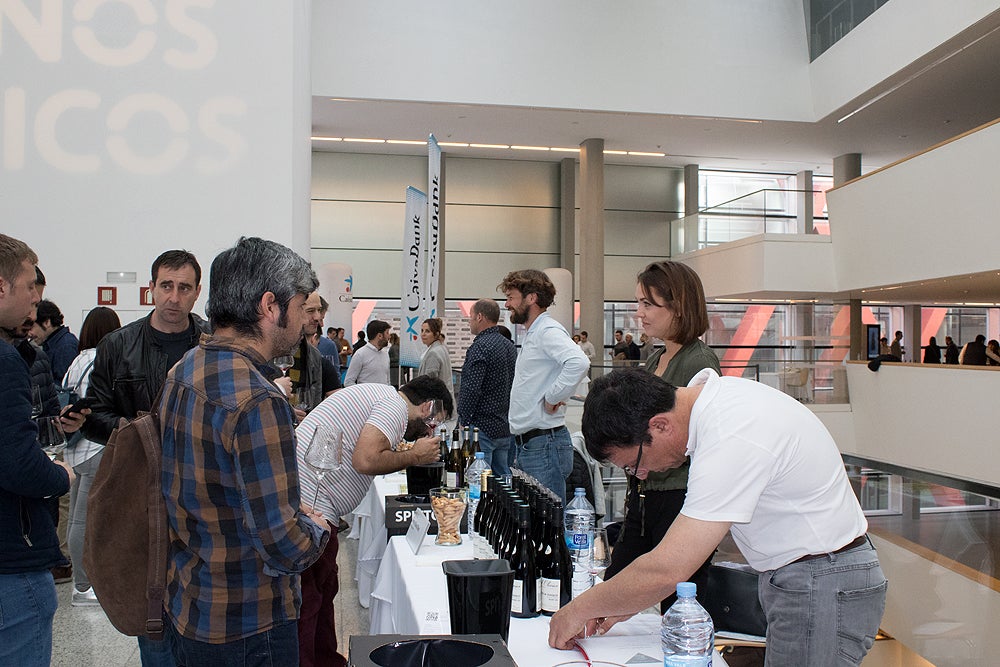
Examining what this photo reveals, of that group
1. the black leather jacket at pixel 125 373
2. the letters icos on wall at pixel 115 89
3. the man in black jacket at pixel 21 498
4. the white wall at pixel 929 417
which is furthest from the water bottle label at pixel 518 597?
the white wall at pixel 929 417

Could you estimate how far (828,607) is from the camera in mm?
1686

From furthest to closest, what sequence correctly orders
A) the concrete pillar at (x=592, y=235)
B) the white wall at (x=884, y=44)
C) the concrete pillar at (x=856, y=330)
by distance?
the concrete pillar at (x=592, y=235) → the concrete pillar at (x=856, y=330) → the white wall at (x=884, y=44)

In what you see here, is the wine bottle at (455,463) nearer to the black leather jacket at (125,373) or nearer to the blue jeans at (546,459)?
the blue jeans at (546,459)

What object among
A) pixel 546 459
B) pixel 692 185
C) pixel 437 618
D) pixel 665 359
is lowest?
pixel 437 618

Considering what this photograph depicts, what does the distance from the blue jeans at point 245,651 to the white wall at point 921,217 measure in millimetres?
8868

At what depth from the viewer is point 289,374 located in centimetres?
446

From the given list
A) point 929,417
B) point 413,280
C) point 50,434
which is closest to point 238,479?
point 50,434

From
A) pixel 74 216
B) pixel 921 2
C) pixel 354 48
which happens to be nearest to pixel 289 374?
pixel 74 216

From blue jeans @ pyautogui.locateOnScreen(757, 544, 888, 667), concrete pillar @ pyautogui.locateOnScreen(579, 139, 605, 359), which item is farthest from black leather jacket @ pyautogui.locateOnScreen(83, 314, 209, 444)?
concrete pillar @ pyautogui.locateOnScreen(579, 139, 605, 359)

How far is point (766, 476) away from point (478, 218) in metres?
16.6

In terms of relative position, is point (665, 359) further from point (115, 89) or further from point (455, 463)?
point (115, 89)

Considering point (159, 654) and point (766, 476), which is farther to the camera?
point (159, 654)

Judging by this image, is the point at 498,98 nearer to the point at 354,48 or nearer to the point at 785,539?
the point at 354,48

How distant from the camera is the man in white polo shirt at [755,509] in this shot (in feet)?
5.03
